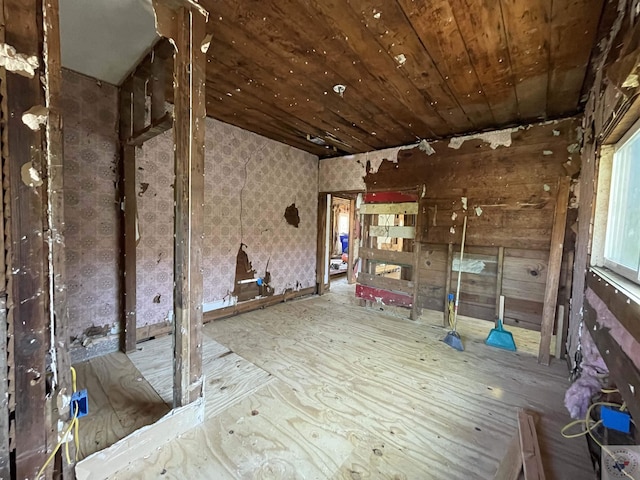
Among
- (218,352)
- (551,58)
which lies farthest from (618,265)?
(218,352)

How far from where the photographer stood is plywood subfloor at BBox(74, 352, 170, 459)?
153 centimetres

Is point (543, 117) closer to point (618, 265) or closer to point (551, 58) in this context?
point (551, 58)

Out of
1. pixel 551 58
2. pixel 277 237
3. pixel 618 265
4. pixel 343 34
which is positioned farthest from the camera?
pixel 277 237

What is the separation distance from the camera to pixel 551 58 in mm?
1791

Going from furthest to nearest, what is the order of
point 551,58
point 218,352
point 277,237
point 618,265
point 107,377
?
1. point 277,237
2. point 218,352
3. point 107,377
4. point 551,58
5. point 618,265

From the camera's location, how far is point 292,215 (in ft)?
Answer: 14.2

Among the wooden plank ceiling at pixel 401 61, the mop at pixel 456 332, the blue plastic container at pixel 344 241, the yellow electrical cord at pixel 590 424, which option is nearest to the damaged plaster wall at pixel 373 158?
the wooden plank ceiling at pixel 401 61

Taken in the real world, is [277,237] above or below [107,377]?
above

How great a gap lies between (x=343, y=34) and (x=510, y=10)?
941 millimetres

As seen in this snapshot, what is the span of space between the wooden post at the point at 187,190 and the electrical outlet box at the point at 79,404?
1.45 feet

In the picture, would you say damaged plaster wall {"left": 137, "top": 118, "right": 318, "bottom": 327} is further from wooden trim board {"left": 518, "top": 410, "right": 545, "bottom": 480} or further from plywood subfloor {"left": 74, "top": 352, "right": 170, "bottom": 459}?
wooden trim board {"left": 518, "top": 410, "right": 545, "bottom": 480}

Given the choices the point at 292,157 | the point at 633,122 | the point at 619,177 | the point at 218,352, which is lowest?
the point at 218,352

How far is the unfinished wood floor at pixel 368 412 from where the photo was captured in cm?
138

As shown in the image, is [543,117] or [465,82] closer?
[465,82]
